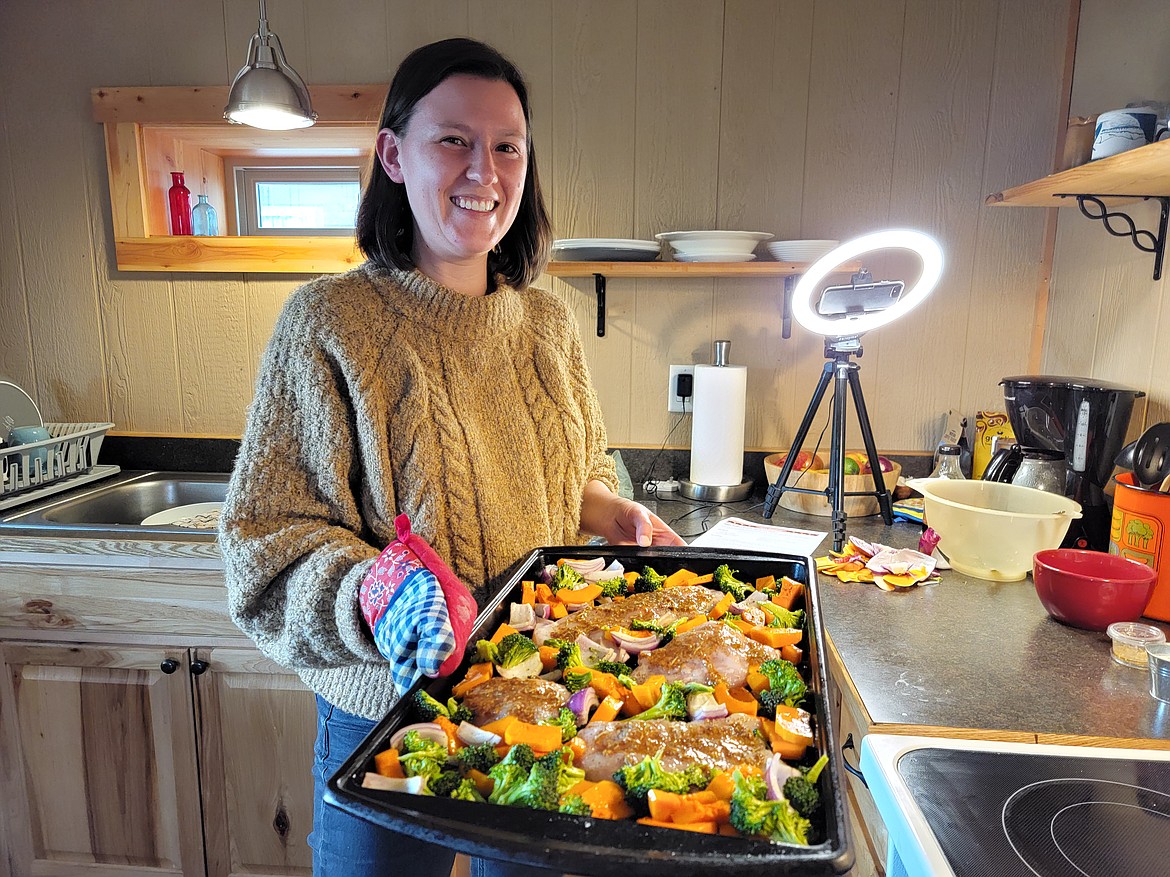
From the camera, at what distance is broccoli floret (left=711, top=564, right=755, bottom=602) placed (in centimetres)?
107

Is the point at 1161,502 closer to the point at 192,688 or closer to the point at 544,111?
the point at 544,111

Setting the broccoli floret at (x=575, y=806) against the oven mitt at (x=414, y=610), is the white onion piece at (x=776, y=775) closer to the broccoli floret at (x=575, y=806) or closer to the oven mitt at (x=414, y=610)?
the broccoli floret at (x=575, y=806)

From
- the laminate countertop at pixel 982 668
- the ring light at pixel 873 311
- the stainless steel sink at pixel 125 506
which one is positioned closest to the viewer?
the laminate countertop at pixel 982 668

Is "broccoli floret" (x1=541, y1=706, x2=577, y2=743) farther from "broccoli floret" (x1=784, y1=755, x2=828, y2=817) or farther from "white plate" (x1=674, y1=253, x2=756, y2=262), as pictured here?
"white plate" (x1=674, y1=253, x2=756, y2=262)

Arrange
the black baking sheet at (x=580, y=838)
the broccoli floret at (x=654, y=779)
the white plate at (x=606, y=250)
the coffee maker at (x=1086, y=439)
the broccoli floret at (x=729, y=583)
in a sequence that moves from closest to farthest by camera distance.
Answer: the black baking sheet at (x=580, y=838) < the broccoli floret at (x=654, y=779) < the broccoli floret at (x=729, y=583) < the coffee maker at (x=1086, y=439) < the white plate at (x=606, y=250)

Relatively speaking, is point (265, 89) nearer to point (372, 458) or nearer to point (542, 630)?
point (372, 458)

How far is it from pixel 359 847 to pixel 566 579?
0.44 metres

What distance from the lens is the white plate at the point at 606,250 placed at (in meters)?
1.95

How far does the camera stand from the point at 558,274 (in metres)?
2.06

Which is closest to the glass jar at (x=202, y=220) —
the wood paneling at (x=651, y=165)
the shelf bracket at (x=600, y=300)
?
the wood paneling at (x=651, y=165)

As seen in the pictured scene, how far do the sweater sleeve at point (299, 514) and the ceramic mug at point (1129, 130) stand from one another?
55.4 inches

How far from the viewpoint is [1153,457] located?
1.27 m

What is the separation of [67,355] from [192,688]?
121 centimetres

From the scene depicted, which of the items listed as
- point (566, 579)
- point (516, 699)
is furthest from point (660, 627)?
point (516, 699)
